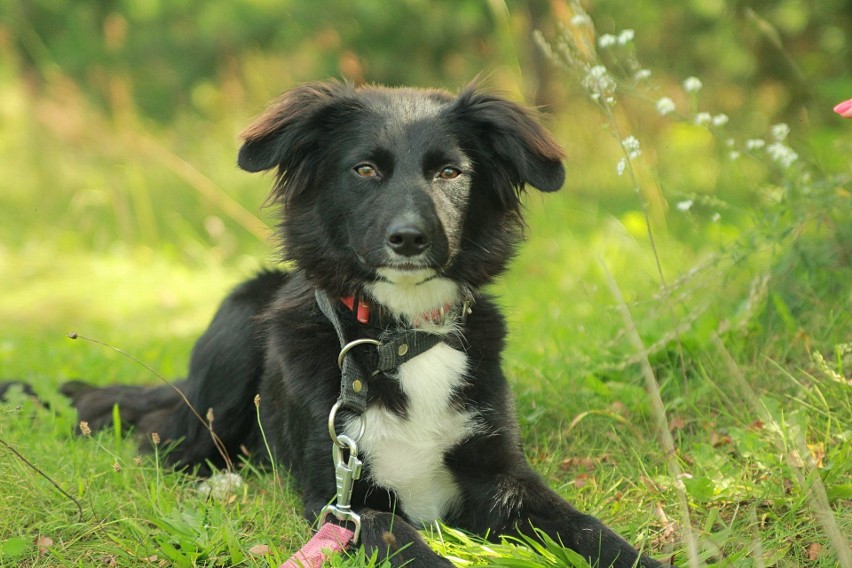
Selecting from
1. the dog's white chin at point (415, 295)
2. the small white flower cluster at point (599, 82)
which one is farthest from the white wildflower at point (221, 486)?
the small white flower cluster at point (599, 82)

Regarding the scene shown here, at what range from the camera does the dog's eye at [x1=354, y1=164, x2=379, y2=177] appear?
10.4 ft

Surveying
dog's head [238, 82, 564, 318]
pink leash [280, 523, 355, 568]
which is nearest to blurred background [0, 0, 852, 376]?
dog's head [238, 82, 564, 318]

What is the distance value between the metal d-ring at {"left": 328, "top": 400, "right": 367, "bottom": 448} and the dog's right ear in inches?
33.6

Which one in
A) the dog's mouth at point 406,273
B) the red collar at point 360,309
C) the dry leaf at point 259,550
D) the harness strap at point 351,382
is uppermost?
the dog's mouth at point 406,273

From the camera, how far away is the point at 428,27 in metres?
9.78

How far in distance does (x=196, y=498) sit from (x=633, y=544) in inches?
60.9

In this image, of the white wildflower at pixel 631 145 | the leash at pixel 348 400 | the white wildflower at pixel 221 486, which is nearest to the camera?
the leash at pixel 348 400

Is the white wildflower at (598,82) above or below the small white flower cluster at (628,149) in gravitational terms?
above

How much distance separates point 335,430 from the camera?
307cm

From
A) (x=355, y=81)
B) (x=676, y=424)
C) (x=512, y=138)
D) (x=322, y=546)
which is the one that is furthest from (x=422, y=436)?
(x=355, y=81)

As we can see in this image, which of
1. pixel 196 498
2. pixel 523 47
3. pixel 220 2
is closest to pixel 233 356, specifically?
pixel 196 498

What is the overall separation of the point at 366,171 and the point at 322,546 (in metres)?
1.23

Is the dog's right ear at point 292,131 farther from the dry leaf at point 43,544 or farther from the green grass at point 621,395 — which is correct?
the dry leaf at point 43,544

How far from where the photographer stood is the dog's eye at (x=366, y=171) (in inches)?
125
